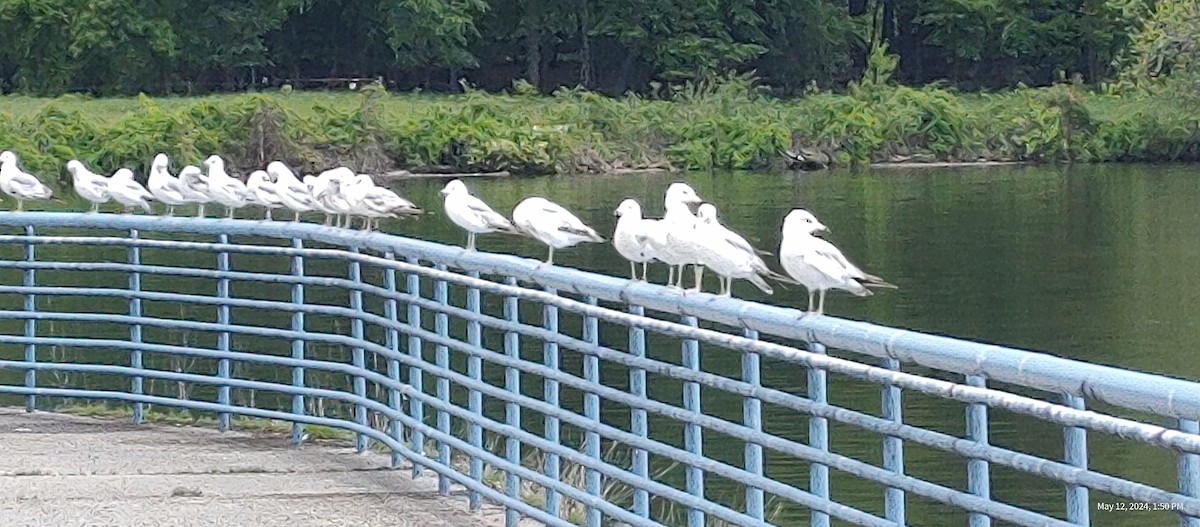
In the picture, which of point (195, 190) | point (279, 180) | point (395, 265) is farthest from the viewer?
point (195, 190)

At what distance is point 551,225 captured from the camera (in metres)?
8.33

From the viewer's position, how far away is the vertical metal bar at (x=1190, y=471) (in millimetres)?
4121

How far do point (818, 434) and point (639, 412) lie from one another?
1.11 m

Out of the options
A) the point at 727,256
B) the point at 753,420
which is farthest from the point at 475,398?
the point at 753,420

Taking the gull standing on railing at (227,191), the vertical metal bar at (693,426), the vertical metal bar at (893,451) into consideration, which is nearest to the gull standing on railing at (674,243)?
the vertical metal bar at (693,426)

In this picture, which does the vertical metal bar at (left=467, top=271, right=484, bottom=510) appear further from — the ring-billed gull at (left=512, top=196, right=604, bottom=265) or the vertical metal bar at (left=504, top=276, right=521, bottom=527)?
the ring-billed gull at (left=512, top=196, right=604, bottom=265)

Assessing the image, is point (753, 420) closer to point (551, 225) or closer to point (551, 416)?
point (551, 416)

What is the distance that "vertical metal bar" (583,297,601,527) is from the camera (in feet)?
22.9

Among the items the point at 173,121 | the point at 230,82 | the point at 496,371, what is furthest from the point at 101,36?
the point at 496,371

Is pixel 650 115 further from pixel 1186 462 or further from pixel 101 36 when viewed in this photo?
pixel 1186 462

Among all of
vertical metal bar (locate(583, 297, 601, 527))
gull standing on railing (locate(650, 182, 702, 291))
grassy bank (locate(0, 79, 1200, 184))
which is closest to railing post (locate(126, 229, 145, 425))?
gull standing on railing (locate(650, 182, 702, 291))

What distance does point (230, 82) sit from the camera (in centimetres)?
6200

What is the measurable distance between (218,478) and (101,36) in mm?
52675

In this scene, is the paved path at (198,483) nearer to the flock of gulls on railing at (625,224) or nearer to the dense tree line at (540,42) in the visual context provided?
the flock of gulls on railing at (625,224)
